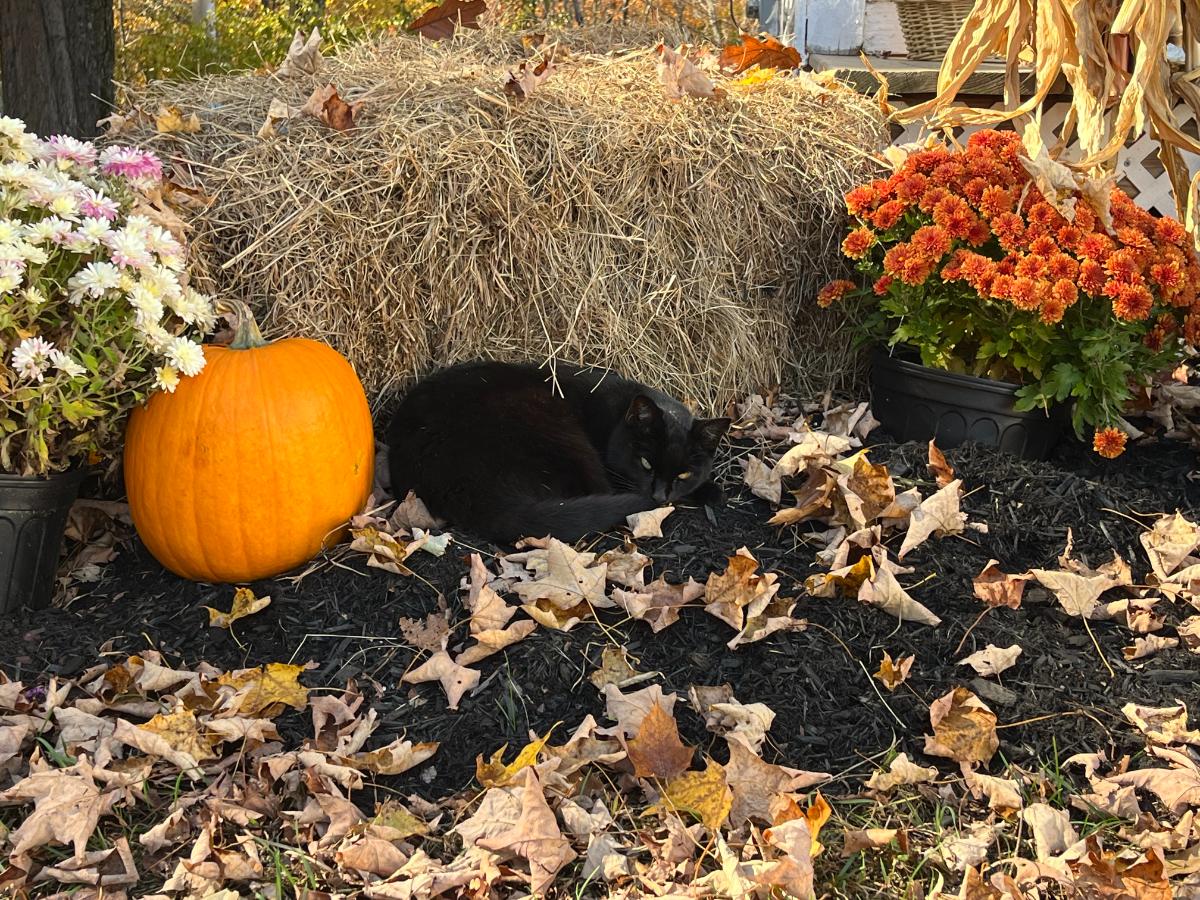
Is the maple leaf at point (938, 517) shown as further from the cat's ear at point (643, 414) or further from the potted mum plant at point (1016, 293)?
the cat's ear at point (643, 414)

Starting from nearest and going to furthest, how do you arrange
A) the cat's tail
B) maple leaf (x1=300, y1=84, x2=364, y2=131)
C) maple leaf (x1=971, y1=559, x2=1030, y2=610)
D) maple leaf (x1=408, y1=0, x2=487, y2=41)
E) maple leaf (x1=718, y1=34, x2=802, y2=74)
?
maple leaf (x1=971, y1=559, x2=1030, y2=610)
the cat's tail
maple leaf (x1=300, y1=84, x2=364, y2=131)
maple leaf (x1=718, y1=34, x2=802, y2=74)
maple leaf (x1=408, y1=0, x2=487, y2=41)

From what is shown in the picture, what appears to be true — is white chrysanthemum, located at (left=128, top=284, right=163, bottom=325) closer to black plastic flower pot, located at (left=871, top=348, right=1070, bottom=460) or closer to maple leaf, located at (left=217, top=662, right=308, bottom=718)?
maple leaf, located at (left=217, top=662, right=308, bottom=718)

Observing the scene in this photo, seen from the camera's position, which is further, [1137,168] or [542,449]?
[1137,168]

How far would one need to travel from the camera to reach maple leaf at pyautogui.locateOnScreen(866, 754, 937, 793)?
81.7 inches

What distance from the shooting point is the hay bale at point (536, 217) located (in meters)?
3.34

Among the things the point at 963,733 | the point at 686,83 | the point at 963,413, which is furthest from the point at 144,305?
the point at 963,413

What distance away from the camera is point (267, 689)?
2.33 metres

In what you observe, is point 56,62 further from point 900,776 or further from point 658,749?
point 900,776

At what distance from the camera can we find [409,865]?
6.13 feet

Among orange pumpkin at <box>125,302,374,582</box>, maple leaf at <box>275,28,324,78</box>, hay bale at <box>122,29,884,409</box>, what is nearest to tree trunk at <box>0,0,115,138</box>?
hay bale at <box>122,29,884,409</box>

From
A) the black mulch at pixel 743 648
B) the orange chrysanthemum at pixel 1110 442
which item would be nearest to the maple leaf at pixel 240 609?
the black mulch at pixel 743 648

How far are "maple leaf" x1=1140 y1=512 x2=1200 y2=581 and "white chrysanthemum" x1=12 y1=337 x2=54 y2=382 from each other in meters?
2.81

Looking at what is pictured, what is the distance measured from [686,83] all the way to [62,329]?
2.32m

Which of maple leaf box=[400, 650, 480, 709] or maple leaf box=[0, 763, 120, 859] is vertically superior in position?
maple leaf box=[0, 763, 120, 859]
